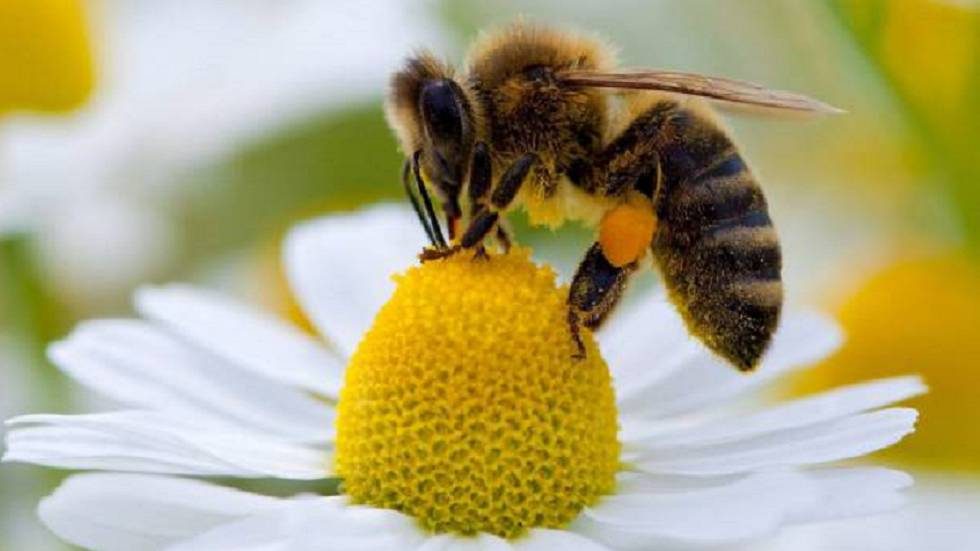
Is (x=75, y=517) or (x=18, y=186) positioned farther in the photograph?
(x=18, y=186)

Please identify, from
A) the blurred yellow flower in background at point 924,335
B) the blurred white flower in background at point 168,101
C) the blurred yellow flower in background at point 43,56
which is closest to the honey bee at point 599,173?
the blurred yellow flower in background at point 924,335

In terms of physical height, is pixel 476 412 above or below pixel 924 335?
below

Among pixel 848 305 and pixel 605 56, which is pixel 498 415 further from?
A: pixel 848 305

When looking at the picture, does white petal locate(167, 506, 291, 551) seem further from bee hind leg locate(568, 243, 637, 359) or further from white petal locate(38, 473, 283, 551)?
bee hind leg locate(568, 243, 637, 359)

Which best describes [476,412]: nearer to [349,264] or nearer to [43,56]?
[349,264]

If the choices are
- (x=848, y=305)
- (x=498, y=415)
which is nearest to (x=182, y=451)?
(x=498, y=415)

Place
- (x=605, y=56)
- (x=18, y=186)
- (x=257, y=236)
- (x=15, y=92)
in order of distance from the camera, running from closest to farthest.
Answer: (x=605, y=56) < (x=18, y=186) < (x=15, y=92) < (x=257, y=236)

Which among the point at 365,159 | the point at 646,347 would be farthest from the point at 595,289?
the point at 365,159
